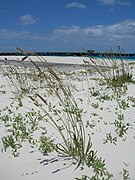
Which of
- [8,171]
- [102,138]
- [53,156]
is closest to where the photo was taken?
[8,171]

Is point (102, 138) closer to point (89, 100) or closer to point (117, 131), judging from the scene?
point (117, 131)

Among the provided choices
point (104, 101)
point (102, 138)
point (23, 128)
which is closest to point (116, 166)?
point (102, 138)

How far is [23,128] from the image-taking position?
16.2 feet

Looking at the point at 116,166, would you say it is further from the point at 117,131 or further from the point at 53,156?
the point at 117,131

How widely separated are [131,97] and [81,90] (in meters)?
2.33

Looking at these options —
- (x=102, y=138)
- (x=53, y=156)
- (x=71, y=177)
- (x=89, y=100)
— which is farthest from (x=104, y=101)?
(x=71, y=177)

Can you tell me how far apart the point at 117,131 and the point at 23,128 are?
1.94 meters

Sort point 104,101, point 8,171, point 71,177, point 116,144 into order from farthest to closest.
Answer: point 104,101, point 116,144, point 8,171, point 71,177

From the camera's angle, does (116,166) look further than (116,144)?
No

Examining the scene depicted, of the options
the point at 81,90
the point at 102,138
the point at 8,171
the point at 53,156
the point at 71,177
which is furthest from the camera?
the point at 81,90

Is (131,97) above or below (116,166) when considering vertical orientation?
above

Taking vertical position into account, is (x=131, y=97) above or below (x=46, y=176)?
above

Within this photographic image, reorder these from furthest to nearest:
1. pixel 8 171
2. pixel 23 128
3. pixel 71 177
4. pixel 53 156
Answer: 1. pixel 23 128
2. pixel 53 156
3. pixel 8 171
4. pixel 71 177

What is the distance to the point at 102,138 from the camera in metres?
4.31
